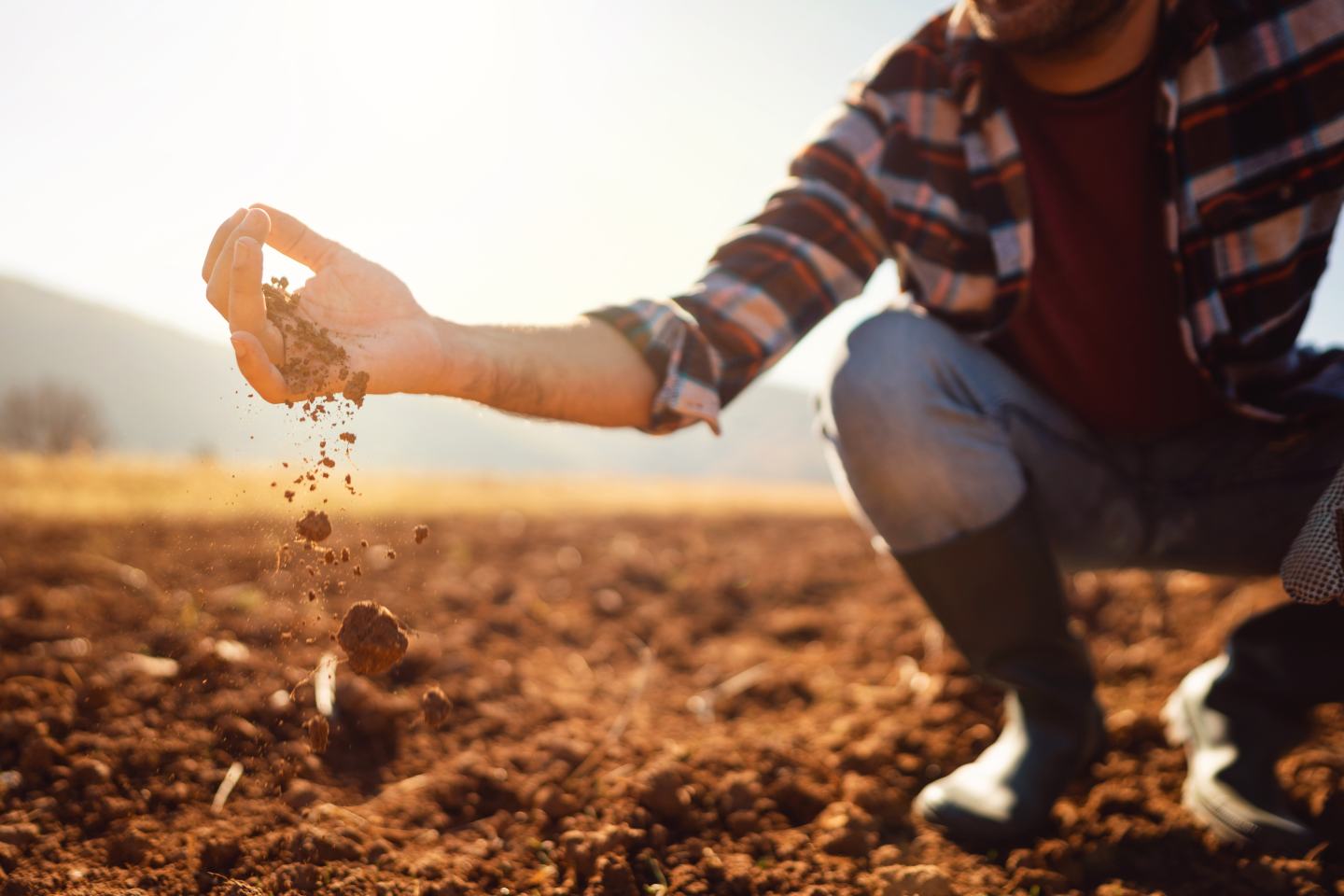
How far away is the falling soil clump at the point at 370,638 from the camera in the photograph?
108 cm

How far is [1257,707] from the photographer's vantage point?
1.48 meters

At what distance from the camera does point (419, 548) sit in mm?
3809

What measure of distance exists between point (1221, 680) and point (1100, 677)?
73 cm

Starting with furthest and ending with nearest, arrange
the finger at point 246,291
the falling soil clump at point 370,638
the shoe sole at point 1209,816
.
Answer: the shoe sole at point 1209,816, the falling soil clump at point 370,638, the finger at point 246,291

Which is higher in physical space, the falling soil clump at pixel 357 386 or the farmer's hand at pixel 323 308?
the farmer's hand at pixel 323 308

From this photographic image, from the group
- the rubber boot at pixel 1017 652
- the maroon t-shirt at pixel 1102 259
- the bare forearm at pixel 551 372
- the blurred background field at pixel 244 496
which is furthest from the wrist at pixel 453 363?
the blurred background field at pixel 244 496

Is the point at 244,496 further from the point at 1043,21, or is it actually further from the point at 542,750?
the point at 1043,21

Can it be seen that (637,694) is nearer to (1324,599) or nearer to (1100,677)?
(1100,677)

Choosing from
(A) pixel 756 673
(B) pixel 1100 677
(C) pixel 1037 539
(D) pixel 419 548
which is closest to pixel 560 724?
(A) pixel 756 673

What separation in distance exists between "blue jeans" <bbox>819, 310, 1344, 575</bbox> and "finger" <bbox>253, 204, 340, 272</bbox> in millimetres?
874

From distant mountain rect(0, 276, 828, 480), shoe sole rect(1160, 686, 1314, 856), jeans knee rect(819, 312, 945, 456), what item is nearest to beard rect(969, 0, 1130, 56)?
jeans knee rect(819, 312, 945, 456)

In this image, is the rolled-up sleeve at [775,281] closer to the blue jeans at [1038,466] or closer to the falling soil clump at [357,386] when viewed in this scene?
the blue jeans at [1038,466]

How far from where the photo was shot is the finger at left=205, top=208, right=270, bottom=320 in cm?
98

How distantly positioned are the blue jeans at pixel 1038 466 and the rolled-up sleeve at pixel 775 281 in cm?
14
